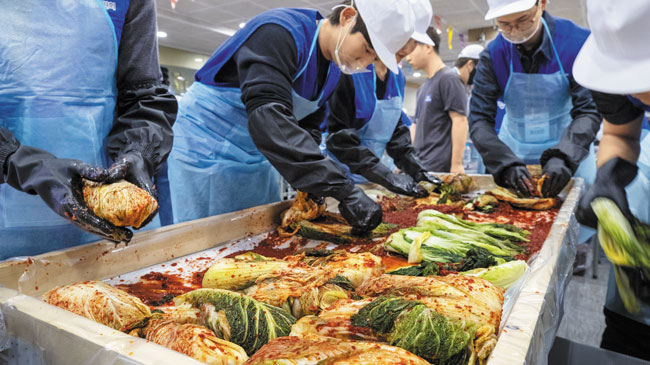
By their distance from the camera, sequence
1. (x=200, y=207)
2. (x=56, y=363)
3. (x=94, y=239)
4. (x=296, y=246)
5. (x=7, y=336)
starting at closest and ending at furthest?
1. (x=56, y=363)
2. (x=7, y=336)
3. (x=94, y=239)
4. (x=296, y=246)
5. (x=200, y=207)

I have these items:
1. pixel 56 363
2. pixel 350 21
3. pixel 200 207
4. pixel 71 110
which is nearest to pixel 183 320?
pixel 56 363

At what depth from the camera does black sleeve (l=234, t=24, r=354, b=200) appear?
81.6 inches

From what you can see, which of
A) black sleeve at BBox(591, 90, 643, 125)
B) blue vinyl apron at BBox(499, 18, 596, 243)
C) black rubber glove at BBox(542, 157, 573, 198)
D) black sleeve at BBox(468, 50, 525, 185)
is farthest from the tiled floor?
black sleeve at BBox(591, 90, 643, 125)

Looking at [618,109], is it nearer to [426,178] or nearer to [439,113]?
[426,178]

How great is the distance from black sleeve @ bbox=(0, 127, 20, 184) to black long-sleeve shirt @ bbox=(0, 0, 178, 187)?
0.39m

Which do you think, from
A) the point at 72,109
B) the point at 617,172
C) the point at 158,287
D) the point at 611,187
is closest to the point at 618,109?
the point at 617,172

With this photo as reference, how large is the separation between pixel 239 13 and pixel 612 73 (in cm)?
1049

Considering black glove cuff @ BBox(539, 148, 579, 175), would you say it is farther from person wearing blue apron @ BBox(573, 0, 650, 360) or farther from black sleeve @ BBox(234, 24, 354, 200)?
black sleeve @ BBox(234, 24, 354, 200)

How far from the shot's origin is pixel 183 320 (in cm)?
116

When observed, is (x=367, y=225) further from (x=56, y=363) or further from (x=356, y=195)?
(x=56, y=363)

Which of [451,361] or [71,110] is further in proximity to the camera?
[71,110]

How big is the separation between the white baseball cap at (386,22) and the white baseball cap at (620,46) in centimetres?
A: 120

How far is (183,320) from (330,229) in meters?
1.17

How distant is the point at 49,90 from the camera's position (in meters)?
1.66
